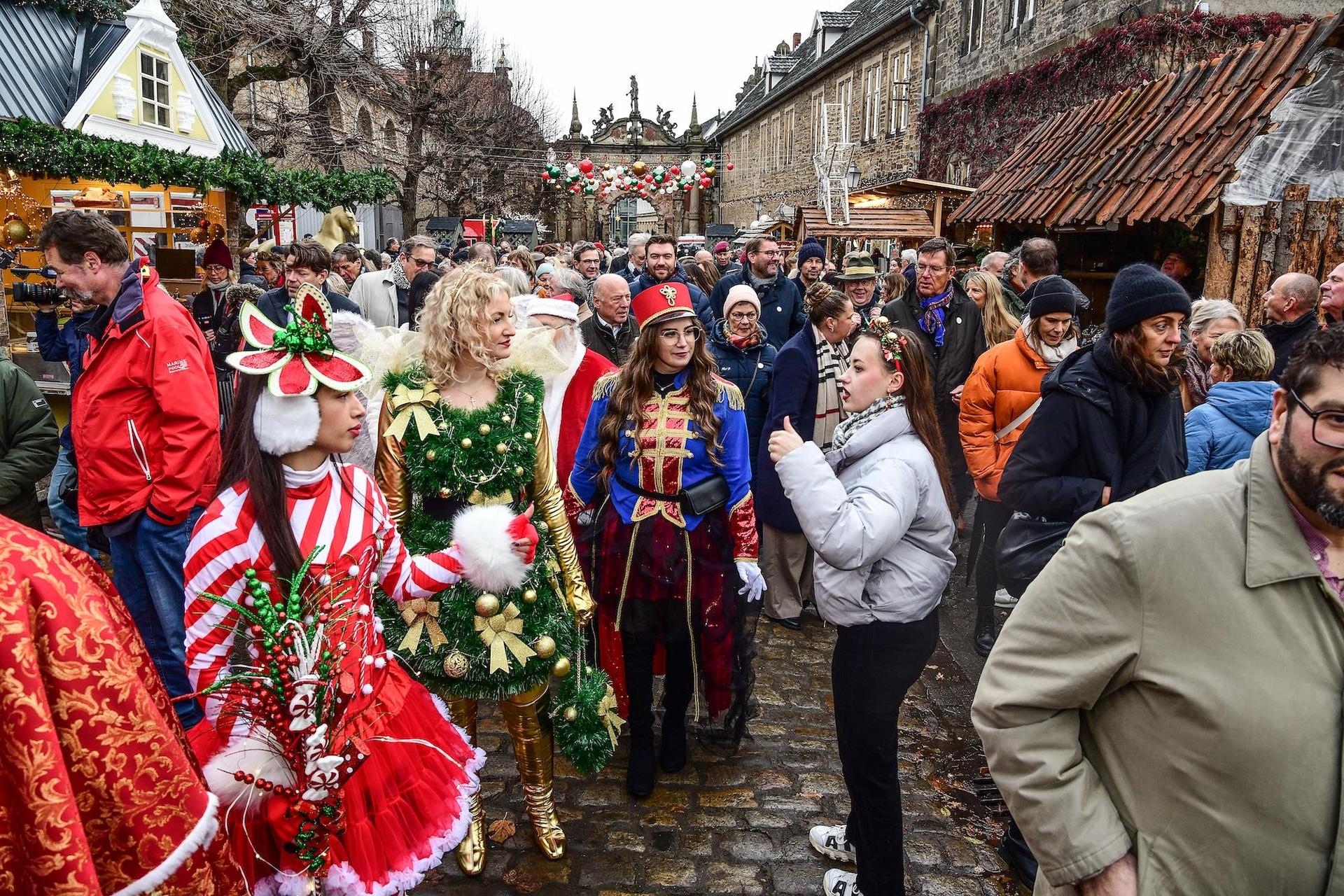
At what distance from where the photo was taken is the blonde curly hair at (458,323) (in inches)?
126

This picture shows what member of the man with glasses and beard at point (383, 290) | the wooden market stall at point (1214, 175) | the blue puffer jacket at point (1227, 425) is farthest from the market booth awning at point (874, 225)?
the blue puffer jacket at point (1227, 425)

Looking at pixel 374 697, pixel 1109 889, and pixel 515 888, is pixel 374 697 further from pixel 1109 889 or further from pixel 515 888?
pixel 1109 889

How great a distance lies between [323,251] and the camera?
21.1 ft

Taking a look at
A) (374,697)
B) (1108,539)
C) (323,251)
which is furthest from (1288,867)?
(323,251)

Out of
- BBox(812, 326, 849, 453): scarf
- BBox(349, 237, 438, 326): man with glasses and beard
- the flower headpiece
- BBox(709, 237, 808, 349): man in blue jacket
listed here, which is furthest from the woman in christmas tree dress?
BBox(349, 237, 438, 326): man with glasses and beard

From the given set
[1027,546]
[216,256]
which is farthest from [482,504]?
[216,256]

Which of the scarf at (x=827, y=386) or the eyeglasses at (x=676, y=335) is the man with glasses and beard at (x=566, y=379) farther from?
the scarf at (x=827, y=386)

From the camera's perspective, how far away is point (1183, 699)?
1.53 meters

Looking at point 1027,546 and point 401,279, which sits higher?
point 401,279

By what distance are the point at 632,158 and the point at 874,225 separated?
5843 centimetres

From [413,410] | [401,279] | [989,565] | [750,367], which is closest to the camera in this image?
[413,410]

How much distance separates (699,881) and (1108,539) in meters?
2.34

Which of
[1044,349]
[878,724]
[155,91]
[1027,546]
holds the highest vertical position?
[155,91]

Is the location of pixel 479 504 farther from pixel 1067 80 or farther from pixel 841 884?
pixel 1067 80
